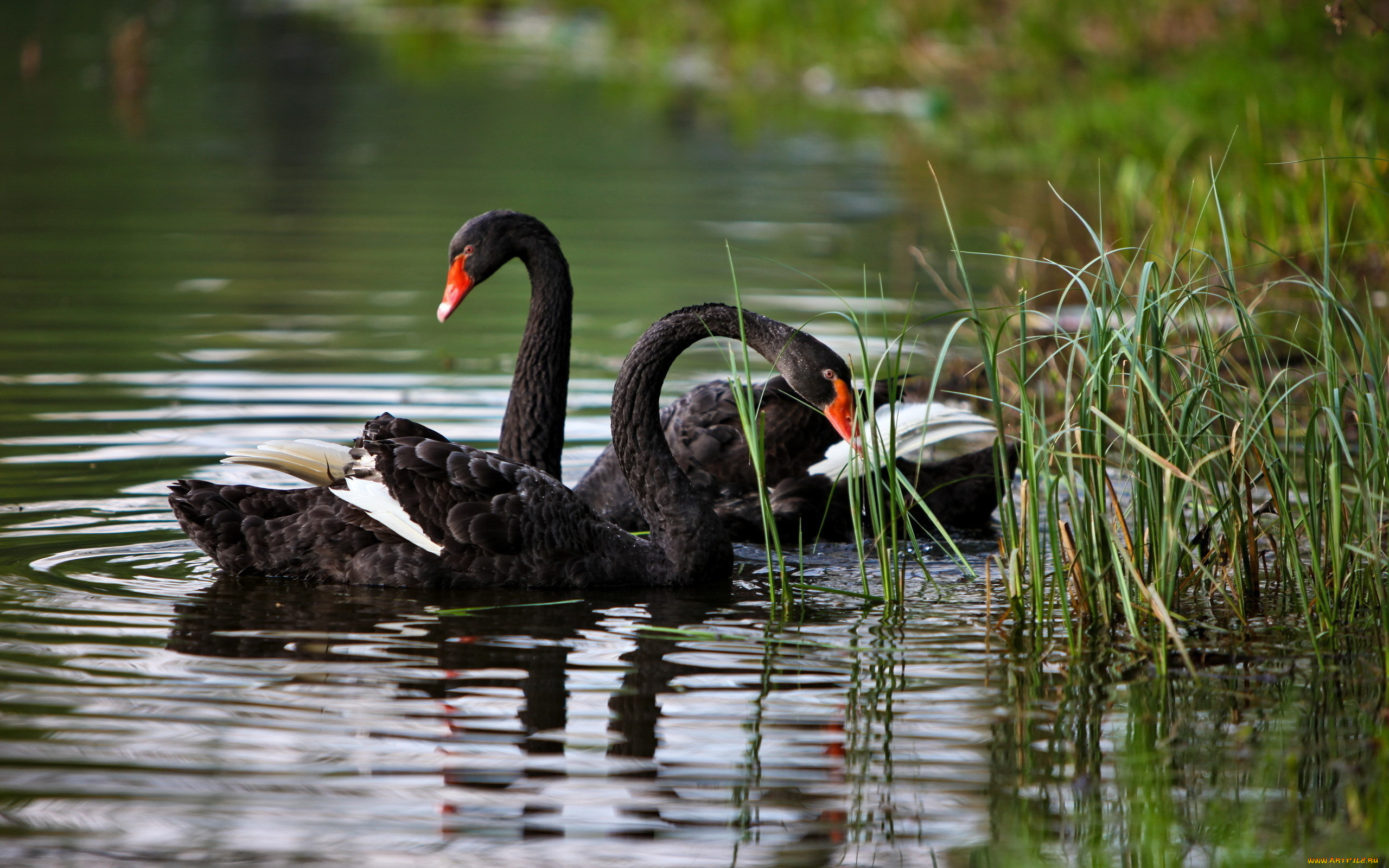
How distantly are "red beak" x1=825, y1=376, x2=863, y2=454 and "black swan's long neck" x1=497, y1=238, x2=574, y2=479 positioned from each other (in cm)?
120

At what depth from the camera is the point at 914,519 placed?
5879 millimetres

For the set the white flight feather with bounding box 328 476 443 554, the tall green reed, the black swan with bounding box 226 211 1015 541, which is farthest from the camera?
the black swan with bounding box 226 211 1015 541

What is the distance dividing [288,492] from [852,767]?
7.84 ft

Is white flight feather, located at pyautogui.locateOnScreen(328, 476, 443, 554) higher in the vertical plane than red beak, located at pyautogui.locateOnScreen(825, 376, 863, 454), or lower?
lower

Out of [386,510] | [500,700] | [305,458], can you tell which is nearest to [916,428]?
[386,510]

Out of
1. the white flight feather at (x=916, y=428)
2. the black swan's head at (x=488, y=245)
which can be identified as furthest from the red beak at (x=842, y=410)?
the black swan's head at (x=488, y=245)

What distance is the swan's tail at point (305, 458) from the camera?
201 inches

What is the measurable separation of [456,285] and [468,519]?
127 cm

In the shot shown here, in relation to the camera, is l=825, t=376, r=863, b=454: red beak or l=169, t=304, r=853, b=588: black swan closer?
l=169, t=304, r=853, b=588: black swan

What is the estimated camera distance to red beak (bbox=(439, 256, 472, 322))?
576 centimetres

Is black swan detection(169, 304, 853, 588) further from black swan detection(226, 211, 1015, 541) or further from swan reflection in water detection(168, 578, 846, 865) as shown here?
black swan detection(226, 211, 1015, 541)

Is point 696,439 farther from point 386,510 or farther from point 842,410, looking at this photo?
point 386,510

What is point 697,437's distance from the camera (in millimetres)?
6090

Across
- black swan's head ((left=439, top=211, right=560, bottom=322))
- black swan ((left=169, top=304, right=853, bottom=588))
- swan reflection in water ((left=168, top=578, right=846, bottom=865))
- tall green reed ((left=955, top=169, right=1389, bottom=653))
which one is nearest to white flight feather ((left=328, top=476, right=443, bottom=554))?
black swan ((left=169, top=304, right=853, bottom=588))
